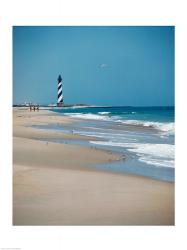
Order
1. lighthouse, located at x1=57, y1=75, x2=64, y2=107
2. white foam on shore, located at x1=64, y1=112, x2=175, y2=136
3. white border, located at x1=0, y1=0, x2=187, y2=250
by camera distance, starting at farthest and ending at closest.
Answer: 1. white foam on shore, located at x1=64, y1=112, x2=175, y2=136
2. lighthouse, located at x1=57, y1=75, x2=64, y2=107
3. white border, located at x1=0, y1=0, x2=187, y2=250

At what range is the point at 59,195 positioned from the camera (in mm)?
3086

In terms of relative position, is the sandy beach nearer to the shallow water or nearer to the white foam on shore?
the shallow water

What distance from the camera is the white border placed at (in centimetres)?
281

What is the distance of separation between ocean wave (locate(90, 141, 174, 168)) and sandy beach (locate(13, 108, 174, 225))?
1.13ft

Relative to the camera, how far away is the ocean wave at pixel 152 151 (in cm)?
359

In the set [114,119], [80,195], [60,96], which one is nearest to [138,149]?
[60,96]

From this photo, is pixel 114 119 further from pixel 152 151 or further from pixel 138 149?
pixel 152 151

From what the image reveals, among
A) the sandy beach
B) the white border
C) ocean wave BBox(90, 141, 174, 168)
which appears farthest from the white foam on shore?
the white border
